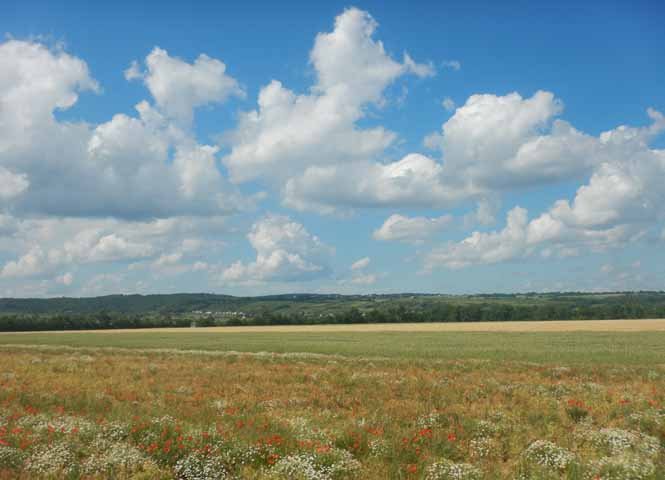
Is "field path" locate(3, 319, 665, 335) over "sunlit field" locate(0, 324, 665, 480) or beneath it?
beneath

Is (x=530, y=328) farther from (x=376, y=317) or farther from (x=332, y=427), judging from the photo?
(x=332, y=427)

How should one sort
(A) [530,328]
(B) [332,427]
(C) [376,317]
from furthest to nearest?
(C) [376,317], (A) [530,328], (B) [332,427]

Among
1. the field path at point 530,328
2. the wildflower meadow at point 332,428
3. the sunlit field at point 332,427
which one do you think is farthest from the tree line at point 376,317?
the wildflower meadow at point 332,428

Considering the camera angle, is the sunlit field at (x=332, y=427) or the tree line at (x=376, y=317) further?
the tree line at (x=376, y=317)

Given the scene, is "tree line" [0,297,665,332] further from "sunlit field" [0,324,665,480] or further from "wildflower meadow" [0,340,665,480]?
"wildflower meadow" [0,340,665,480]

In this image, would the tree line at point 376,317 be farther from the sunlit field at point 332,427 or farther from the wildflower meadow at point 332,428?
the wildflower meadow at point 332,428

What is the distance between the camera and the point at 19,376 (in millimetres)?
22062

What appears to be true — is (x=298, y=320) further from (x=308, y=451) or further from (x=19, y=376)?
(x=308, y=451)

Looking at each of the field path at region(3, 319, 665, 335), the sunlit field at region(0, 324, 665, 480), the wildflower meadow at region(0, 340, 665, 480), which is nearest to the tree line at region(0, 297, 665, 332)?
the field path at region(3, 319, 665, 335)

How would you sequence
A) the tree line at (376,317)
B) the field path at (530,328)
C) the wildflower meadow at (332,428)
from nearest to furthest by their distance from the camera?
1. the wildflower meadow at (332,428)
2. the field path at (530,328)
3. the tree line at (376,317)

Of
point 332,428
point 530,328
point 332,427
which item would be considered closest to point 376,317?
point 530,328

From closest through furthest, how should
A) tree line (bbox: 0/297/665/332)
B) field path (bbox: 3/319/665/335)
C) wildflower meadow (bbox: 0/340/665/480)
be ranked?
wildflower meadow (bbox: 0/340/665/480) → field path (bbox: 3/319/665/335) → tree line (bbox: 0/297/665/332)

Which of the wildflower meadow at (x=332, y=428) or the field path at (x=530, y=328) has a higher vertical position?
the wildflower meadow at (x=332, y=428)

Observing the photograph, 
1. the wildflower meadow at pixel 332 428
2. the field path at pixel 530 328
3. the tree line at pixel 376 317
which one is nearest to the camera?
the wildflower meadow at pixel 332 428
